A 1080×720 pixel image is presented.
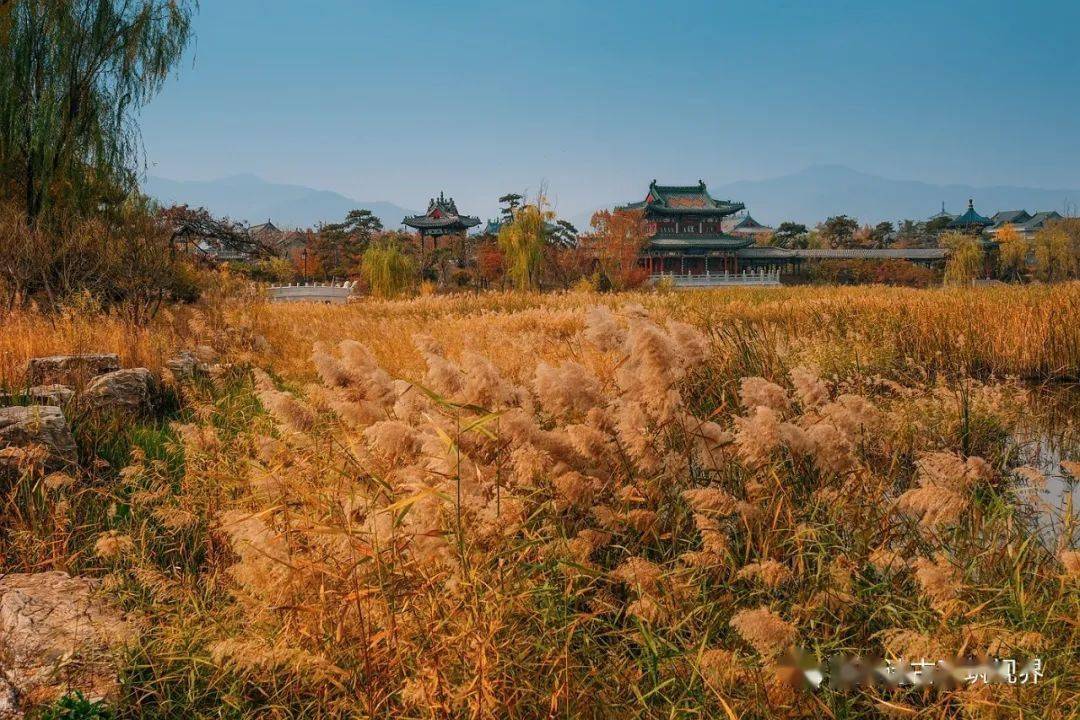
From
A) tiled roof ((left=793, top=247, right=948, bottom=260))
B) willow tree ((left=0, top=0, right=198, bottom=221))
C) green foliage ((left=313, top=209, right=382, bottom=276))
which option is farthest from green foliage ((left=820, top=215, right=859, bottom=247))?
willow tree ((left=0, top=0, right=198, bottom=221))

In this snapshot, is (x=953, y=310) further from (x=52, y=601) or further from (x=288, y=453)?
(x=52, y=601)

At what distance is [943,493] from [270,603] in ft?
5.90

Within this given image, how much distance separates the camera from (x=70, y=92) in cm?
1129

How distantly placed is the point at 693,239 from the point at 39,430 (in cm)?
4082

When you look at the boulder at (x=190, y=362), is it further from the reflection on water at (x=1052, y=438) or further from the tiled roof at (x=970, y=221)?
the tiled roof at (x=970, y=221)

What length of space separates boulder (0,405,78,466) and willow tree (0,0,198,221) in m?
8.42

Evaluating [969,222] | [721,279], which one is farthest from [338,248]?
[969,222]

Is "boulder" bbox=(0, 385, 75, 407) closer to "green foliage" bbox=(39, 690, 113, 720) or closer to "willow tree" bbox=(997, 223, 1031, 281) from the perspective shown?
"green foliage" bbox=(39, 690, 113, 720)

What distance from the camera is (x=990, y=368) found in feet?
24.4

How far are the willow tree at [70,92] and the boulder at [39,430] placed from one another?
842cm

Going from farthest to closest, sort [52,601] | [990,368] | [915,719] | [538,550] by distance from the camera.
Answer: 1. [990,368]
2. [52,601]
3. [538,550]
4. [915,719]

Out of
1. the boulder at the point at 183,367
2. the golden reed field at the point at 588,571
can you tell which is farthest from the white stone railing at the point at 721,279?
the golden reed field at the point at 588,571

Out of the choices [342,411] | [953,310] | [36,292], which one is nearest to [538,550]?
[342,411]

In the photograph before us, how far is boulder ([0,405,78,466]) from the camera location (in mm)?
3756
